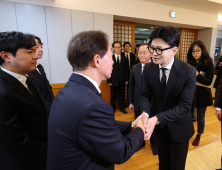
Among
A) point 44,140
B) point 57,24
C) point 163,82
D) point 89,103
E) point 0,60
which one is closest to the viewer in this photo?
point 89,103

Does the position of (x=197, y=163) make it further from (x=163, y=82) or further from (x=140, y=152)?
(x=163, y=82)

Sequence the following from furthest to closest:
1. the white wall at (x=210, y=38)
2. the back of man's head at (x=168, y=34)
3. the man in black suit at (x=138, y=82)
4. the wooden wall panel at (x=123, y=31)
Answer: the white wall at (x=210, y=38), the wooden wall panel at (x=123, y=31), the man in black suit at (x=138, y=82), the back of man's head at (x=168, y=34)

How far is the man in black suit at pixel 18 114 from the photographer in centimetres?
→ 91

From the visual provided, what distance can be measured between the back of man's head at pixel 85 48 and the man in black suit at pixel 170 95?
0.65 meters

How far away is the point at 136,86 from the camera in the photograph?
2.28 meters

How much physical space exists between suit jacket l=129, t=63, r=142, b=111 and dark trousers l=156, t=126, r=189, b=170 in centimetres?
86

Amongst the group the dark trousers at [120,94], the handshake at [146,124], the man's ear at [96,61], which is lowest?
the dark trousers at [120,94]

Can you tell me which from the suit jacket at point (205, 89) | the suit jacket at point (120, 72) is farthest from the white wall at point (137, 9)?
the suit jacket at point (205, 89)

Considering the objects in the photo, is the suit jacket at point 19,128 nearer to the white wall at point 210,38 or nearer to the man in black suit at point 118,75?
the man in black suit at point 118,75

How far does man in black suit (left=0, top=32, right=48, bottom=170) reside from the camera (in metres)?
0.91

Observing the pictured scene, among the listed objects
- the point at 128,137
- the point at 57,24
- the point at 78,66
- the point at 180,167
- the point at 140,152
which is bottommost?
the point at 140,152

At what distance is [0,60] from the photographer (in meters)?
1.06

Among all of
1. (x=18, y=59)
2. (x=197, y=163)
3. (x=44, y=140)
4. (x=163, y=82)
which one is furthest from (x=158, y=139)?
(x=18, y=59)

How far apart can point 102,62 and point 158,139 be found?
110 centimetres
